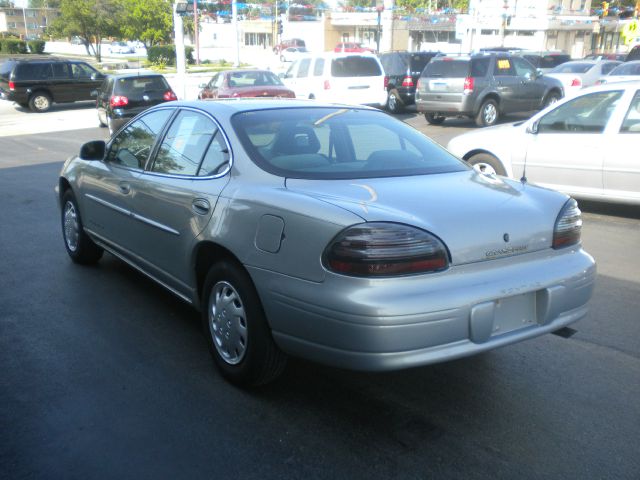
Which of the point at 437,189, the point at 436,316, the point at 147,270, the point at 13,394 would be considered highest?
the point at 437,189

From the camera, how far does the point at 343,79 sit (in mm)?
18797

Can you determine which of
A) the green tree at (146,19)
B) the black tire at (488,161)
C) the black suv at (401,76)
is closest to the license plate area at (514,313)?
the black tire at (488,161)

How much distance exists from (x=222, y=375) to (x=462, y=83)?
14.5 meters

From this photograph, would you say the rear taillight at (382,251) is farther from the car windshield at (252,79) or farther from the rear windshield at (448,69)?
the car windshield at (252,79)

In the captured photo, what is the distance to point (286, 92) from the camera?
17.4 m

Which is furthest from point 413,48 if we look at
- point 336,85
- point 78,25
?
point 336,85

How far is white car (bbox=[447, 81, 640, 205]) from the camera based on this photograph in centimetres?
757

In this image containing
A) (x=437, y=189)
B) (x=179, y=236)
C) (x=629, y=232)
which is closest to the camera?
(x=437, y=189)

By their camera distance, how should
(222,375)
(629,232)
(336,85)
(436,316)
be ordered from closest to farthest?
Answer: (436,316), (222,375), (629,232), (336,85)

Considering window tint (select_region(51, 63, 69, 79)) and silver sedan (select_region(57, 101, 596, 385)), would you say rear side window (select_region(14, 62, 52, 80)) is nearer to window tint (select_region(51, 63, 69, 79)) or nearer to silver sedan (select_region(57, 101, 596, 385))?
window tint (select_region(51, 63, 69, 79))

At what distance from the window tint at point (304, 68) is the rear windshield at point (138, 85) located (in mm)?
3826

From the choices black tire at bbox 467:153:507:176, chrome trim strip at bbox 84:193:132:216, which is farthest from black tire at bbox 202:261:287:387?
black tire at bbox 467:153:507:176

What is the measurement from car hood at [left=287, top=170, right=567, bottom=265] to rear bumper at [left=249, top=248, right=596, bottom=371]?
9cm

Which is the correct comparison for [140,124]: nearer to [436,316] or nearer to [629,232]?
[436,316]
